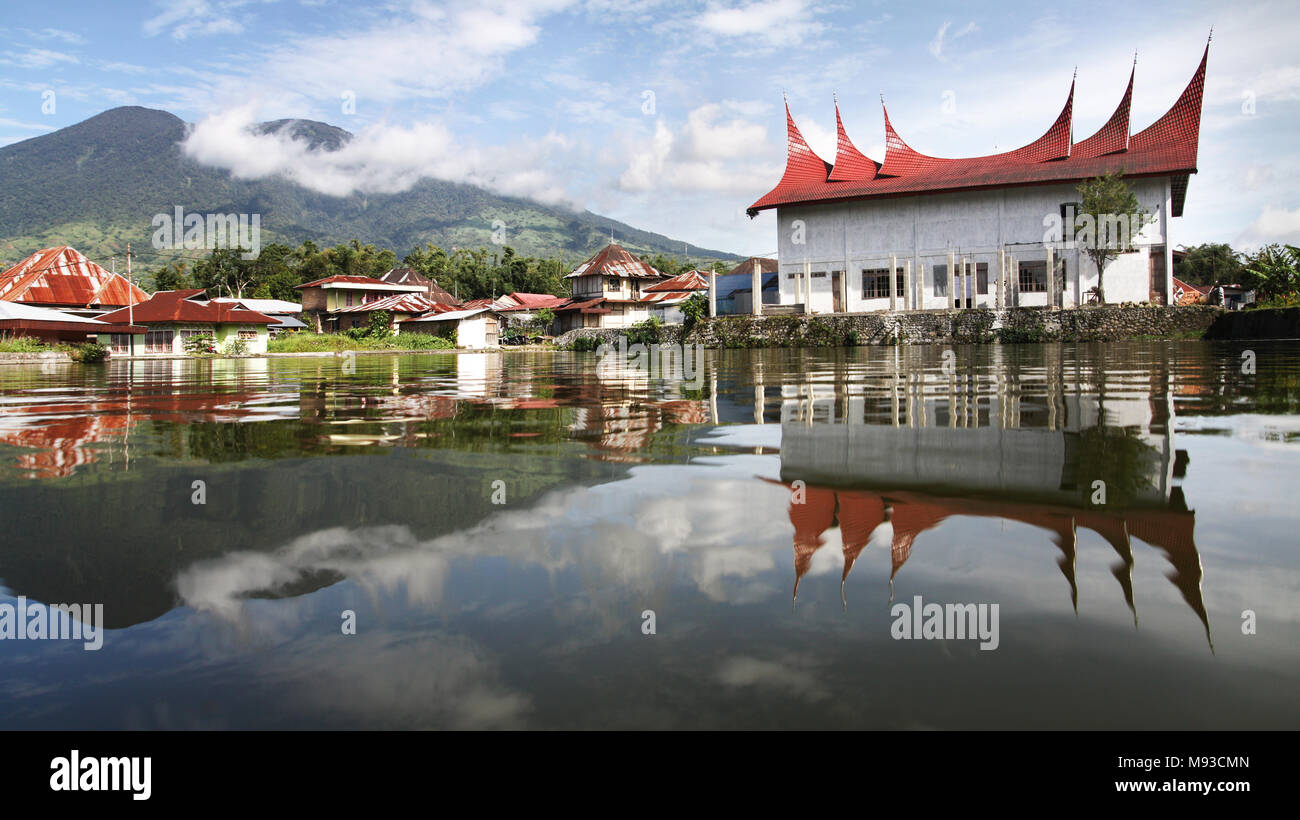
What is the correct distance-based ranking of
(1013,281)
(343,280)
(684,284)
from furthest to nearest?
1. (343,280)
2. (684,284)
3. (1013,281)

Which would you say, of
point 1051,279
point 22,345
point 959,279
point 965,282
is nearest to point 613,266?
point 959,279

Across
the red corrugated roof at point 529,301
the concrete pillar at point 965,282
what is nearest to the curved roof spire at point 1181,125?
the concrete pillar at point 965,282

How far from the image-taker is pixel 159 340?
50094mm

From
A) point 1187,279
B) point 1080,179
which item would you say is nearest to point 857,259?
point 1080,179

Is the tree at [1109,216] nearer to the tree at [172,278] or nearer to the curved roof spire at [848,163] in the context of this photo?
the curved roof spire at [848,163]

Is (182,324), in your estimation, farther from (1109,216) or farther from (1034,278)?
(1109,216)

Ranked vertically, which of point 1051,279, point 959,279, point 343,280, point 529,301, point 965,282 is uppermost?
point 343,280

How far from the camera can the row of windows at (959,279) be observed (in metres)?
37.4

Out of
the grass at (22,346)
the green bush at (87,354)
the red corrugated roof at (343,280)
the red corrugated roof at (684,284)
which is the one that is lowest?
the green bush at (87,354)

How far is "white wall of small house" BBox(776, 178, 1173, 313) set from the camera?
36000 mm

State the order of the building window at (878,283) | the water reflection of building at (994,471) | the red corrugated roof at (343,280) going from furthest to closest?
the red corrugated roof at (343,280) → the building window at (878,283) → the water reflection of building at (994,471)

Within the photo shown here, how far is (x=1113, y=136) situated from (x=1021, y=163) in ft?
13.4

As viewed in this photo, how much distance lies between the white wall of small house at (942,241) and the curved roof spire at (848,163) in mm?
2230

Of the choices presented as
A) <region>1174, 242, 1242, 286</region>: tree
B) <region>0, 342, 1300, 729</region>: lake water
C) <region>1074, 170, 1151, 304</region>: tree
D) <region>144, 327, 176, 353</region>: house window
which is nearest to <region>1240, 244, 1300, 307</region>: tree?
<region>1074, 170, 1151, 304</region>: tree
